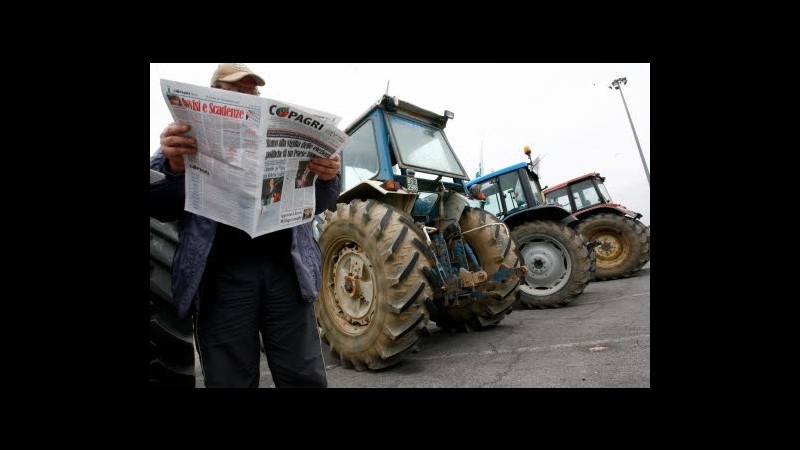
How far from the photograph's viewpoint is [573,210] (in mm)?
8664

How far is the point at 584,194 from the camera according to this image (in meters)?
8.74

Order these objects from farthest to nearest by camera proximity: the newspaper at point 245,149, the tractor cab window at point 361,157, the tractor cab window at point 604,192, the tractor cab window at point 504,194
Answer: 1. the tractor cab window at point 604,192
2. the tractor cab window at point 504,194
3. the tractor cab window at point 361,157
4. the newspaper at point 245,149

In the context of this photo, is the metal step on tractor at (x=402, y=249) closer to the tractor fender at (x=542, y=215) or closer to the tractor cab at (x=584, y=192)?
the tractor fender at (x=542, y=215)

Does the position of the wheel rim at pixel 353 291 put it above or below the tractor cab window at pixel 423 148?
below

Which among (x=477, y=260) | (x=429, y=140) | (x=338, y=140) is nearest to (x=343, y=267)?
(x=477, y=260)

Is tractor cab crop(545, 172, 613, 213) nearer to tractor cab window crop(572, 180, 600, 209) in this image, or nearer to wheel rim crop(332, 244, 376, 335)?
tractor cab window crop(572, 180, 600, 209)

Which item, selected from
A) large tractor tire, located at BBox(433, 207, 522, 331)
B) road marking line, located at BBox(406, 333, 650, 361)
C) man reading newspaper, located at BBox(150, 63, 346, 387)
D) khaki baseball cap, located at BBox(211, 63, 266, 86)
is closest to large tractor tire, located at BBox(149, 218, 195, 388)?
man reading newspaper, located at BBox(150, 63, 346, 387)

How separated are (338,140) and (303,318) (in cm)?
69

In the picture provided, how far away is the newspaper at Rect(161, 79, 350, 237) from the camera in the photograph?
1.23 meters

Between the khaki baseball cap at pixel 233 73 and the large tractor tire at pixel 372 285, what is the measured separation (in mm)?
1593

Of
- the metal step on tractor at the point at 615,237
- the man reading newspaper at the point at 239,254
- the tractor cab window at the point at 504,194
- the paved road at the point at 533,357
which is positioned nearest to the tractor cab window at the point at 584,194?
the metal step on tractor at the point at 615,237

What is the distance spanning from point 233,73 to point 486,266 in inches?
121

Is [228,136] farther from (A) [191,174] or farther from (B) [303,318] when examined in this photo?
(B) [303,318]

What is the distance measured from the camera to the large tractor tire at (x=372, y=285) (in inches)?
111
